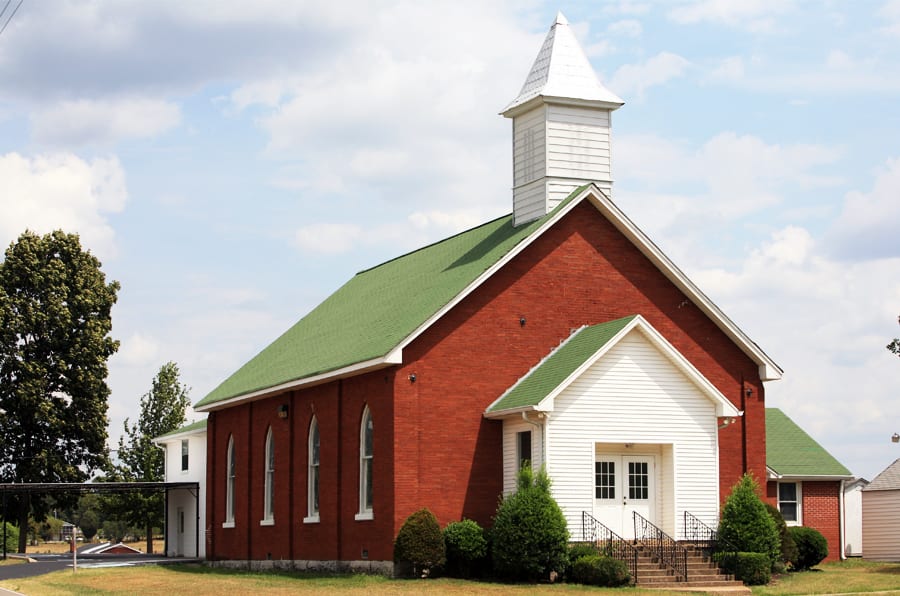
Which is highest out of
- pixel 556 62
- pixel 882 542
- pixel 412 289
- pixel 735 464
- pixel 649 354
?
pixel 556 62

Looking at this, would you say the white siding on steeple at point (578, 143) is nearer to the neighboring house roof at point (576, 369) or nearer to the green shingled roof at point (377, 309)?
the green shingled roof at point (377, 309)

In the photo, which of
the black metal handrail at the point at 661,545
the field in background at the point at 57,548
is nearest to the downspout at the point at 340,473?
the black metal handrail at the point at 661,545

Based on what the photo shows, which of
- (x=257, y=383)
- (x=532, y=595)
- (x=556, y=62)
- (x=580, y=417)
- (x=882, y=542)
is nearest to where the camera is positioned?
(x=532, y=595)

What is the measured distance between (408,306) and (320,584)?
340 inches

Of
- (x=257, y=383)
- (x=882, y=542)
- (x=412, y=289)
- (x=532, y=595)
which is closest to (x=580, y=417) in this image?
(x=532, y=595)

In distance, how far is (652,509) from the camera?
1355 inches

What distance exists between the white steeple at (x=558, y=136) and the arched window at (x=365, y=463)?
24.8 feet

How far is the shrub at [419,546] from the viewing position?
32031 mm

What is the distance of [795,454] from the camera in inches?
1930

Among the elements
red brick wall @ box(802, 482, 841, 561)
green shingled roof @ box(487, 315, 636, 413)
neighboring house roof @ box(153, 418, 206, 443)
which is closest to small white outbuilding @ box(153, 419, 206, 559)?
neighboring house roof @ box(153, 418, 206, 443)

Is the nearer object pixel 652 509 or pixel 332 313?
pixel 652 509

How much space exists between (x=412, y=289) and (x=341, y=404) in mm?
4586

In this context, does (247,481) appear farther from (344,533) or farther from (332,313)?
(344,533)

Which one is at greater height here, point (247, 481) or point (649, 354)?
point (649, 354)
